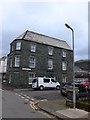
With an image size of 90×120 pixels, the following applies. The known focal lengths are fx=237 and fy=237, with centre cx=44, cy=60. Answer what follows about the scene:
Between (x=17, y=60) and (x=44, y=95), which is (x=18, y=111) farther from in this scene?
(x=17, y=60)

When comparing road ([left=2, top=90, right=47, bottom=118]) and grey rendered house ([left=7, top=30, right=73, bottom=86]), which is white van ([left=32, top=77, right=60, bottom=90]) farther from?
road ([left=2, top=90, right=47, bottom=118])

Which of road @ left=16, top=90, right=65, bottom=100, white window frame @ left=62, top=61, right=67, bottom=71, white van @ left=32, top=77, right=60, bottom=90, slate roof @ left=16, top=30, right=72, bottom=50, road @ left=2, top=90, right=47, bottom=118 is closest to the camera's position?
road @ left=2, top=90, right=47, bottom=118

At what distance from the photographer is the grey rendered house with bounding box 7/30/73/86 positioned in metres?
42.5

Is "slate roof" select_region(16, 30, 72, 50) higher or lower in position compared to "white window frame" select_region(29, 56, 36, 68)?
higher

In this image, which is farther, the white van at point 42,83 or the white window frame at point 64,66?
the white window frame at point 64,66

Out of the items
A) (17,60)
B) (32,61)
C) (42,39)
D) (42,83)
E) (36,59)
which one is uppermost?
(42,39)

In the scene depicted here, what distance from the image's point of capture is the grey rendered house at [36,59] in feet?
139

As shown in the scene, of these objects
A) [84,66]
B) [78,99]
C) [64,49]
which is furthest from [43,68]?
[84,66]

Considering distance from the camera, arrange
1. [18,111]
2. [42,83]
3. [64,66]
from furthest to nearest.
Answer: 1. [64,66]
2. [42,83]
3. [18,111]

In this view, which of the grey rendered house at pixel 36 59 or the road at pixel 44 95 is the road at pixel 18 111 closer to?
the road at pixel 44 95

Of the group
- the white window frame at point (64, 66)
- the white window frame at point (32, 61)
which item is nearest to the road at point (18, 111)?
the white window frame at point (32, 61)

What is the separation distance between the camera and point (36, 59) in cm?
4447

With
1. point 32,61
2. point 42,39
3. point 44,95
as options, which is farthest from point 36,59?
point 44,95

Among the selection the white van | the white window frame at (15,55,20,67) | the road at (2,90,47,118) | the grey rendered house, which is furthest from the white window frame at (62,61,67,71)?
the road at (2,90,47,118)
